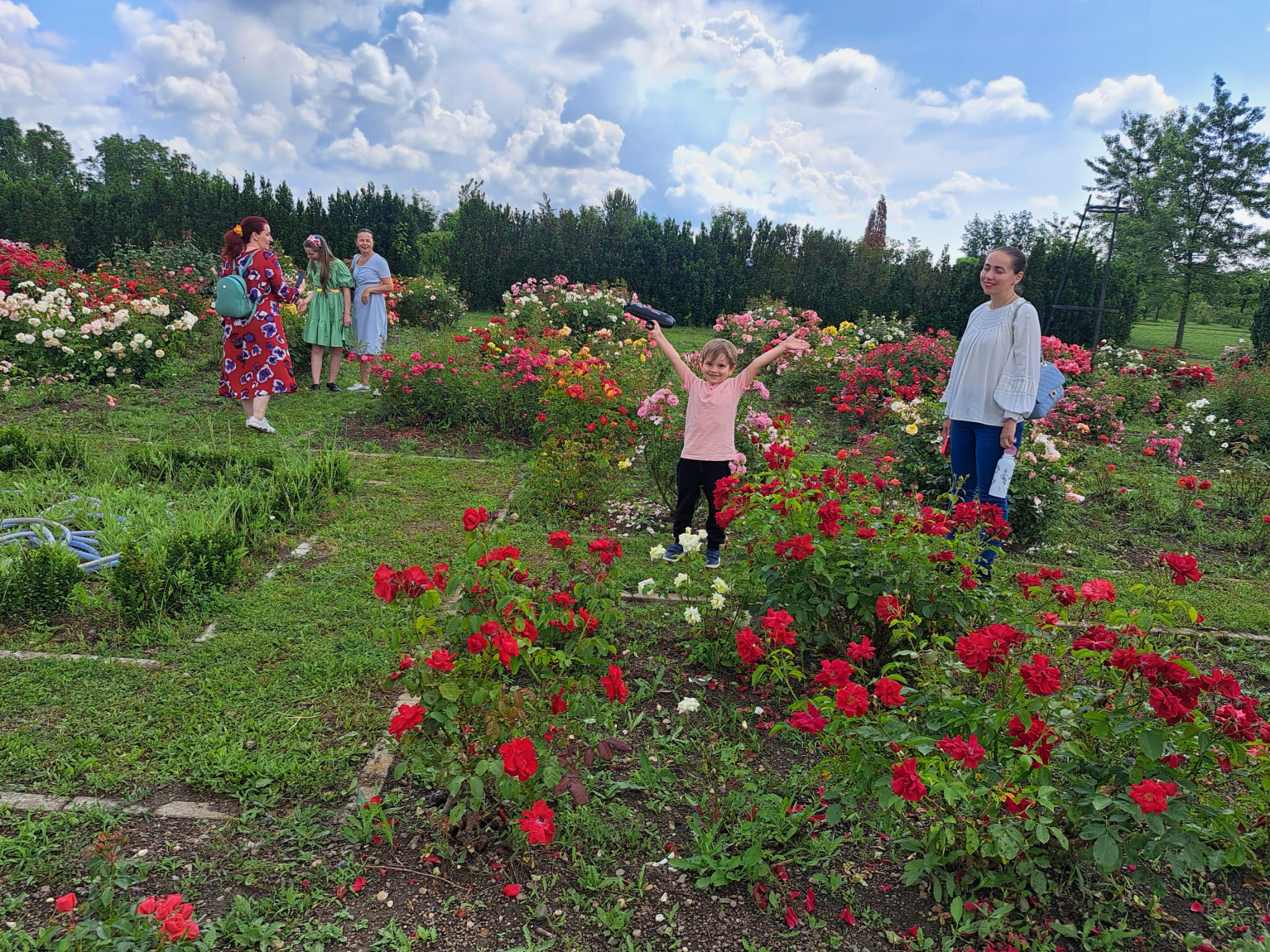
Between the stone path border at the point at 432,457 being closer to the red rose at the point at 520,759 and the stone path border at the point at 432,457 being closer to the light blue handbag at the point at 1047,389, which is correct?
the light blue handbag at the point at 1047,389

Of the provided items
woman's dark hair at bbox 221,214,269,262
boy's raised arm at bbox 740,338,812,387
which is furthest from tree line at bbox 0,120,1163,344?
boy's raised arm at bbox 740,338,812,387

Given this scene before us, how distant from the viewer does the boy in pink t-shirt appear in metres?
3.77

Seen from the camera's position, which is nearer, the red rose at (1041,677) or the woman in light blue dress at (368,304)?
the red rose at (1041,677)

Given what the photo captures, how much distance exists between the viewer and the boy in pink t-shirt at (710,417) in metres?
3.77

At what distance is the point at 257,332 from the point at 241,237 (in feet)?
2.51

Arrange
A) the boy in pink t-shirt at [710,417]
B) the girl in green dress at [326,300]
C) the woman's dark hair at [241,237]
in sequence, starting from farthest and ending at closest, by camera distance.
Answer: the girl in green dress at [326,300] → the woman's dark hair at [241,237] → the boy in pink t-shirt at [710,417]

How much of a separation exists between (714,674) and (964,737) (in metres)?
1.16

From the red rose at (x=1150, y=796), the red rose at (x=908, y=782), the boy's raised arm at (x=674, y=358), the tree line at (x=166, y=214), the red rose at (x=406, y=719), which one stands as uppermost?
the tree line at (x=166, y=214)

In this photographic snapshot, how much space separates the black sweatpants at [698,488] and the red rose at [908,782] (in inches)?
89.4

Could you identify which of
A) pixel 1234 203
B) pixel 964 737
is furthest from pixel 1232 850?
pixel 1234 203

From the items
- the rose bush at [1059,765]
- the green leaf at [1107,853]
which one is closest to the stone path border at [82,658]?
the rose bush at [1059,765]

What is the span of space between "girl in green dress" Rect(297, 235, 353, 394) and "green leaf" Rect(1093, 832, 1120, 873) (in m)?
7.43

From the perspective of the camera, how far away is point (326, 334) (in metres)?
7.52

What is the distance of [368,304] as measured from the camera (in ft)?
25.0
